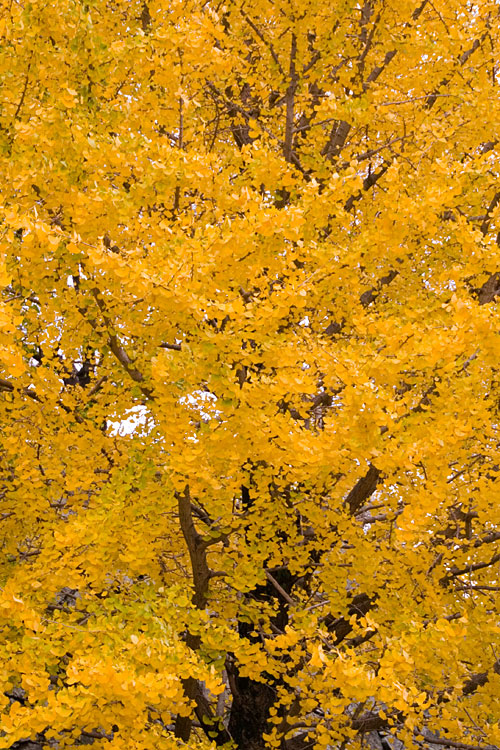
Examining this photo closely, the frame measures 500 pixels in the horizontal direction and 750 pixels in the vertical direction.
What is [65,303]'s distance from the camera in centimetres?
469

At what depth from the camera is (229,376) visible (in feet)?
12.1

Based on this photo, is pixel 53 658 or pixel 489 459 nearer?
pixel 53 658

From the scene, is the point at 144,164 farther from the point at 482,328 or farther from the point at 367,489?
the point at 367,489

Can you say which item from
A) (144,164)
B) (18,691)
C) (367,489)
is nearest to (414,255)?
(367,489)

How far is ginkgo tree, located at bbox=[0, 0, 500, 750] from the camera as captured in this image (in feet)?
11.9

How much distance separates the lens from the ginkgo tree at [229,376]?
3619 millimetres

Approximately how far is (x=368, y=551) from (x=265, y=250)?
88.1 inches

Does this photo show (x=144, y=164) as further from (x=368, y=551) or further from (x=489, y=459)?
(x=489, y=459)

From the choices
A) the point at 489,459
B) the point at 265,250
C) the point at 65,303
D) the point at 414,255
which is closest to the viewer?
the point at 265,250

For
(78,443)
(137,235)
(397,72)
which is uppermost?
(397,72)

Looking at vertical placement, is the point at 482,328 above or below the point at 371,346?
below

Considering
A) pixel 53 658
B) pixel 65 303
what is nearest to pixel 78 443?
pixel 65 303

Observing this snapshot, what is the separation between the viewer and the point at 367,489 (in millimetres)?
5766

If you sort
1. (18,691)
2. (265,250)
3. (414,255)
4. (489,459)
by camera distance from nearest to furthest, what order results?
(265,250)
(489,459)
(414,255)
(18,691)
